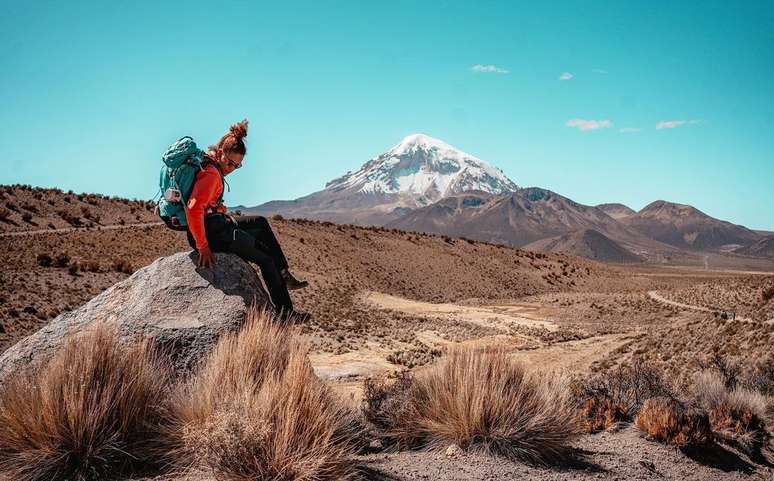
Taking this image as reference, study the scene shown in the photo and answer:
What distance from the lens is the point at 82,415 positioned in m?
3.78

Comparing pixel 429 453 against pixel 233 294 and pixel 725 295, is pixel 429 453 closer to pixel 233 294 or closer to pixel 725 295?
pixel 233 294

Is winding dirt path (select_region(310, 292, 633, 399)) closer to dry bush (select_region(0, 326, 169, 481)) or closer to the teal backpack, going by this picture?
dry bush (select_region(0, 326, 169, 481))

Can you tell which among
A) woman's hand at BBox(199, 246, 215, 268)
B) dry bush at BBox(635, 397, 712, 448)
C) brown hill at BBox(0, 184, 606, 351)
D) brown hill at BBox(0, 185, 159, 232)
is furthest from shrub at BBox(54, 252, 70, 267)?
dry bush at BBox(635, 397, 712, 448)

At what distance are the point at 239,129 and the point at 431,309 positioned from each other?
3020 centimetres

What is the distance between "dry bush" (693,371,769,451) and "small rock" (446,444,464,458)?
389cm

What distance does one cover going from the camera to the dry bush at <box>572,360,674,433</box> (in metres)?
6.65

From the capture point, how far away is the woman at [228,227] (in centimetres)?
529

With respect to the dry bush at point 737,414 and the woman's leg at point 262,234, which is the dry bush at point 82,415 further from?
the dry bush at point 737,414

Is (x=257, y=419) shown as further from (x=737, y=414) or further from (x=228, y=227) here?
(x=737, y=414)

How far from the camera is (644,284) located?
61906mm

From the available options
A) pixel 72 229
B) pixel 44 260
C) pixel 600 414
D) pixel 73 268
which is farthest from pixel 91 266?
pixel 600 414

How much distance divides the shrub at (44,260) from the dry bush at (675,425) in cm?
2474

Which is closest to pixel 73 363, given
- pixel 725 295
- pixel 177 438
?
pixel 177 438

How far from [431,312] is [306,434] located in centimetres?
3011
